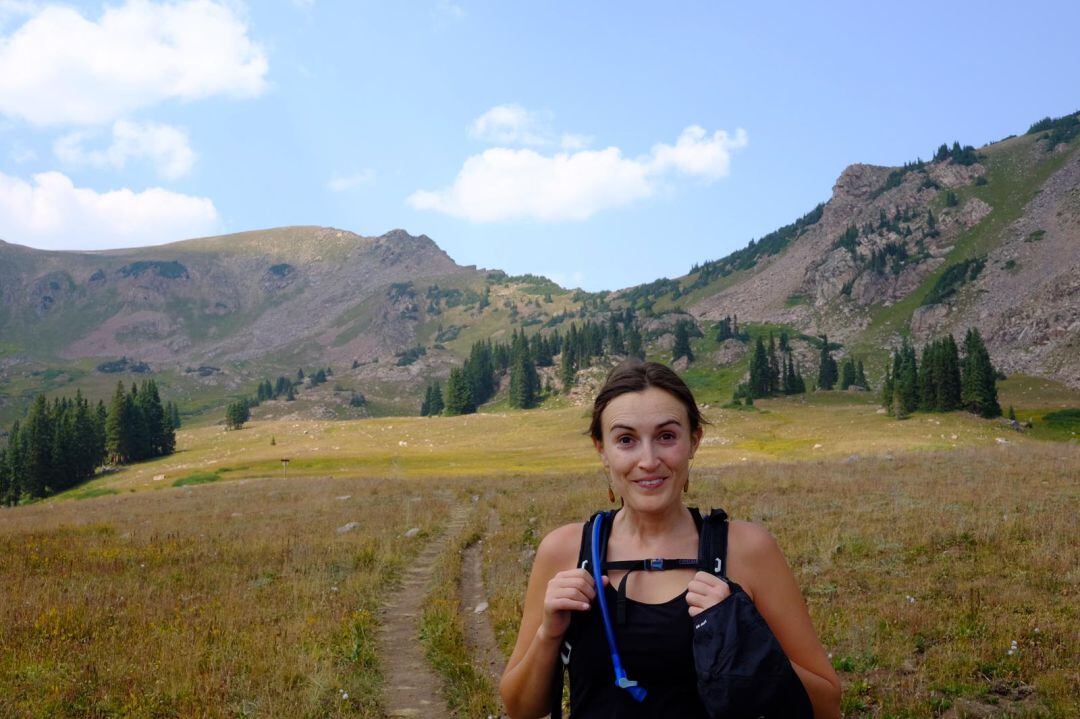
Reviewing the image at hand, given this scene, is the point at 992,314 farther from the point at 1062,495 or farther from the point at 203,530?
the point at 203,530

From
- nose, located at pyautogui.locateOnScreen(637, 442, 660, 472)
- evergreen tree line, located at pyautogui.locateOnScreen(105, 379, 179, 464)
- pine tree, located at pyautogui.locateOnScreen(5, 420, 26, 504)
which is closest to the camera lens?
nose, located at pyautogui.locateOnScreen(637, 442, 660, 472)

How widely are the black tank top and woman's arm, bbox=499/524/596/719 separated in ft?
0.58

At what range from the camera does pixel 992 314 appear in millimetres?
188125

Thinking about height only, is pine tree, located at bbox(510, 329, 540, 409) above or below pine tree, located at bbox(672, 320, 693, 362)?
below

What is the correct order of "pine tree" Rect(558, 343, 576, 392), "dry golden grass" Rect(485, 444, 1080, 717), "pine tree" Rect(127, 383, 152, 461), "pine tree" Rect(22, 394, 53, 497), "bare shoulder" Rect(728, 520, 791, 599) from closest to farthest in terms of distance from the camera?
"bare shoulder" Rect(728, 520, 791, 599) → "dry golden grass" Rect(485, 444, 1080, 717) → "pine tree" Rect(22, 394, 53, 497) → "pine tree" Rect(127, 383, 152, 461) → "pine tree" Rect(558, 343, 576, 392)

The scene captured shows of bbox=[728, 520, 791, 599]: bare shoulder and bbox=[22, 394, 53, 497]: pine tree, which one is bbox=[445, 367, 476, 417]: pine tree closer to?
bbox=[22, 394, 53, 497]: pine tree

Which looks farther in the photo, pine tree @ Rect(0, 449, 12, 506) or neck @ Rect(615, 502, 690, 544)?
pine tree @ Rect(0, 449, 12, 506)

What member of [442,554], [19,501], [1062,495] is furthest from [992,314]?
[19,501]

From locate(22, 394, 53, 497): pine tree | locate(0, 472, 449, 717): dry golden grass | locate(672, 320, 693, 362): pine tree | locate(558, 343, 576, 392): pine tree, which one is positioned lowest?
locate(22, 394, 53, 497): pine tree

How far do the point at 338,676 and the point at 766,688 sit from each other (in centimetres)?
816

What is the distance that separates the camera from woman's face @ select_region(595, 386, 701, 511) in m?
3.71

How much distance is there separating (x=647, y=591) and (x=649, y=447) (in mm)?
785

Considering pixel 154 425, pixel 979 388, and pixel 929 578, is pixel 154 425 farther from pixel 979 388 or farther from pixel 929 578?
pixel 979 388

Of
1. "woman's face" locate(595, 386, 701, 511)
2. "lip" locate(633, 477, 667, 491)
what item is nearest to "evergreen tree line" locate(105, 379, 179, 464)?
"woman's face" locate(595, 386, 701, 511)
